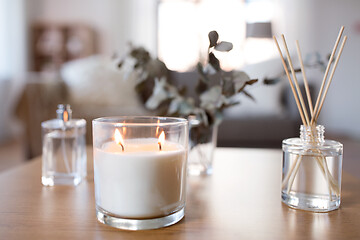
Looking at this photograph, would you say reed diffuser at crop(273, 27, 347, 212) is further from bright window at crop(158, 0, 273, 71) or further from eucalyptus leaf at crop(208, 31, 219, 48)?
bright window at crop(158, 0, 273, 71)

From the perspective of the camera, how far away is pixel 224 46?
1.81ft

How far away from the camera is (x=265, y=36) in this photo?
72cm

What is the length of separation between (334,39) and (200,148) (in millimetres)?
3840

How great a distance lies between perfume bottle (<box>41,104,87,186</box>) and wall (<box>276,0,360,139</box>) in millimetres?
3788

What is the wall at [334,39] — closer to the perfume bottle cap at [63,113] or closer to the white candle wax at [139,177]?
the perfume bottle cap at [63,113]

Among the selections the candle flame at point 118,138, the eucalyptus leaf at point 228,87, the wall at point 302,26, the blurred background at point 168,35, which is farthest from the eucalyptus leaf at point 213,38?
the wall at point 302,26

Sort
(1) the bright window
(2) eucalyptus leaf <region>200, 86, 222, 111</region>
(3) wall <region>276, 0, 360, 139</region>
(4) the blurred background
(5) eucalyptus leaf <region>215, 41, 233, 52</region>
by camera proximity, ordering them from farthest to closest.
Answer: (1) the bright window, (3) wall <region>276, 0, 360, 139</region>, (4) the blurred background, (2) eucalyptus leaf <region>200, 86, 222, 111</region>, (5) eucalyptus leaf <region>215, 41, 233, 52</region>

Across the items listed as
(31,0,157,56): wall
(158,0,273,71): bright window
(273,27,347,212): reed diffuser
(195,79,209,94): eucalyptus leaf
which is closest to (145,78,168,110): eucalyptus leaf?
(195,79,209,94): eucalyptus leaf

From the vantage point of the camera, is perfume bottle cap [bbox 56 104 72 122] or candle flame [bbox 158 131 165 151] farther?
perfume bottle cap [bbox 56 104 72 122]

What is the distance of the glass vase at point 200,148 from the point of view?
0.77m

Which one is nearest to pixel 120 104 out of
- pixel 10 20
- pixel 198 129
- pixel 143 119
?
pixel 198 129

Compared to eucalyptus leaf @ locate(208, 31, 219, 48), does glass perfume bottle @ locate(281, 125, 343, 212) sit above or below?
below

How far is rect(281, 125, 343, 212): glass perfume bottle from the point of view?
0.51 metres

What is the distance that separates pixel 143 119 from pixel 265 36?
0.35 meters
